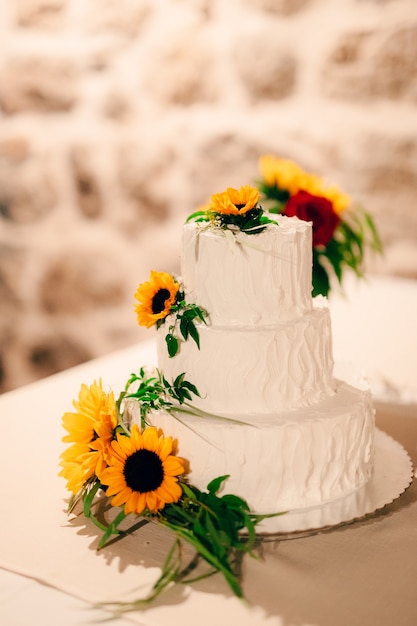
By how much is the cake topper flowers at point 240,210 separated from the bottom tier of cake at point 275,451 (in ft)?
0.77

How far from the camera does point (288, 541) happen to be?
875 millimetres

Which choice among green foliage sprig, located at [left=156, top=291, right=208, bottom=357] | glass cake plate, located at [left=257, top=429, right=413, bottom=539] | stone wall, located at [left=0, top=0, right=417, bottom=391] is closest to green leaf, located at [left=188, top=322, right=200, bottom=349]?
green foliage sprig, located at [left=156, top=291, right=208, bottom=357]

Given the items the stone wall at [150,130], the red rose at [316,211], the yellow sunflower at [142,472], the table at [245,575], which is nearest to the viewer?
the table at [245,575]

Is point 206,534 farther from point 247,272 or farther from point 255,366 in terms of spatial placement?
point 247,272

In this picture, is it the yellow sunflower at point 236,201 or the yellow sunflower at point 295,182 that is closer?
the yellow sunflower at point 236,201

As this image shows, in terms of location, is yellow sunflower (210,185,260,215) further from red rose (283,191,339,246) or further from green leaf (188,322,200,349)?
red rose (283,191,339,246)

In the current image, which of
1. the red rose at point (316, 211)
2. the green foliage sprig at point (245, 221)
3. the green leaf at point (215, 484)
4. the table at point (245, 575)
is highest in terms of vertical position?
the green foliage sprig at point (245, 221)

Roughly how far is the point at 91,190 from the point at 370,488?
1757mm

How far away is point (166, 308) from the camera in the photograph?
0.94m

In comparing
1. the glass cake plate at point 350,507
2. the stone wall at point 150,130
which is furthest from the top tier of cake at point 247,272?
the stone wall at point 150,130

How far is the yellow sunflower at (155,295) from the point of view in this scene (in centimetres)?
94

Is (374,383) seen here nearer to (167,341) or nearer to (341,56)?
(167,341)

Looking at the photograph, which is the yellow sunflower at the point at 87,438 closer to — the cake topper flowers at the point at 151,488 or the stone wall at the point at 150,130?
the cake topper flowers at the point at 151,488

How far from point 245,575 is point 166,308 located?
1.09ft
